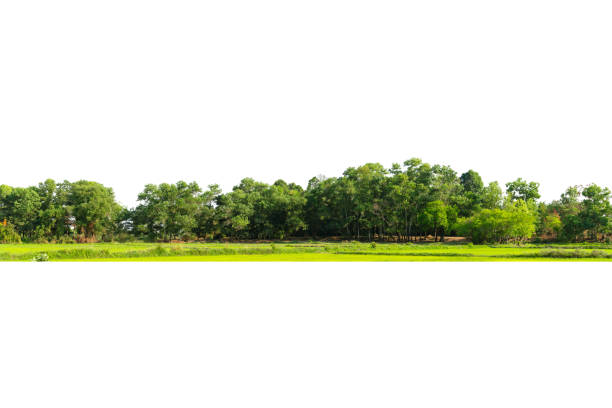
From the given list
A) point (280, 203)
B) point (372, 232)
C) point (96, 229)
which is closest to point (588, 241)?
point (372, 232)

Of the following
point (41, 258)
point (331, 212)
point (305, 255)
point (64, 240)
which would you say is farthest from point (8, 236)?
point (331, 212)

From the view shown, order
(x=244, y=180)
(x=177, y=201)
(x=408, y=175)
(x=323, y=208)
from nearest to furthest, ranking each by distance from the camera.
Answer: (x=177, y=201) < (x=408, y=175) < (x=323, y=208) < (x=244, y=180)

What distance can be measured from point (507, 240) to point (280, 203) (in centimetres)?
2079

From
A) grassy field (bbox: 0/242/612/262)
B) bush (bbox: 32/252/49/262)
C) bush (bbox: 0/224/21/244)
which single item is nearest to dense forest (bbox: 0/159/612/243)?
bush (bbox: 0/224/21/244)

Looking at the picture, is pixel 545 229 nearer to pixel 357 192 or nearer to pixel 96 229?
pixel 357 192

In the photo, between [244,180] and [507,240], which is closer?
[507,240]

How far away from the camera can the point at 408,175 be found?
129 feet

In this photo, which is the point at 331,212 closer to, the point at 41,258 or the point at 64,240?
the point at 64,240

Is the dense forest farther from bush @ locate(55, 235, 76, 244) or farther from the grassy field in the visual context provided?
the grassy field

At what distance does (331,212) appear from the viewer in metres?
42.0

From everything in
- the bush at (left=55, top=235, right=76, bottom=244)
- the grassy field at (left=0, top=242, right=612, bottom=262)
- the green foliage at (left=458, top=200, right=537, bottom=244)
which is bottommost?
the grassy field at (left=0, top=242, right=612, bottom=262)

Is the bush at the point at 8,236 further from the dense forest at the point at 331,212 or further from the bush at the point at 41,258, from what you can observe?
the bush at the point at 41,258

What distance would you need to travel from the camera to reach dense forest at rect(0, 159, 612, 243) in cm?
3131

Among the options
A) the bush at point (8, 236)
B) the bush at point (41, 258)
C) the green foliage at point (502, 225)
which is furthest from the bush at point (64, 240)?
the green foliage at point (502, 225)
